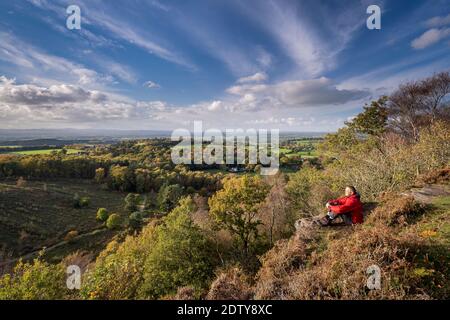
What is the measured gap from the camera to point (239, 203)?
16.9 meters

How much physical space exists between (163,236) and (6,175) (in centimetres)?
8673

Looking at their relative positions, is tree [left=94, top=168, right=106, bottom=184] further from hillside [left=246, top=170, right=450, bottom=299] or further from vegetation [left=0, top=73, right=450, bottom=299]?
hillside [left=246, top=170, right=450, bottom=299]

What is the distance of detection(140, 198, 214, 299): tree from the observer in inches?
434

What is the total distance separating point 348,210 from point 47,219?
55.9 metres

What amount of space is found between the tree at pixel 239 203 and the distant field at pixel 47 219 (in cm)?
3063

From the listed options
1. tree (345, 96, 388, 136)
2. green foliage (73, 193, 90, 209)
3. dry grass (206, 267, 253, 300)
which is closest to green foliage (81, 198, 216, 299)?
dry grass (206, 267, 253, 300)

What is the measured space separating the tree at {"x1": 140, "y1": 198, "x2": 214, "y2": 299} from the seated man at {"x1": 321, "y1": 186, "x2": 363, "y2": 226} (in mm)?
6943

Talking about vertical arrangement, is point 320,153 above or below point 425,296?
above

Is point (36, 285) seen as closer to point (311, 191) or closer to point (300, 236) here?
point (300, 236)

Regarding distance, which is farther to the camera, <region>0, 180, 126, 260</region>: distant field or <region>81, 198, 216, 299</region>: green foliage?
<region>0, 180, 126, 260</region>: distant field

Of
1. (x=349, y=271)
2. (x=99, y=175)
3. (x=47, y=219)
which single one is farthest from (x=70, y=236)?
(x=349, y=271)
